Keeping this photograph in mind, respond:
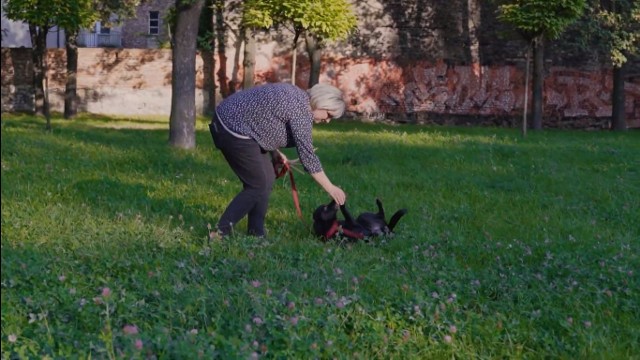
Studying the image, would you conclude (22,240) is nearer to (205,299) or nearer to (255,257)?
(255,257)

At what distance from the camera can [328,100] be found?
21.0 ft

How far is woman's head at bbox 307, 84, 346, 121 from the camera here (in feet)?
21.0

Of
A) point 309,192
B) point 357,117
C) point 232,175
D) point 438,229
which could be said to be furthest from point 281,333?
point 357,117

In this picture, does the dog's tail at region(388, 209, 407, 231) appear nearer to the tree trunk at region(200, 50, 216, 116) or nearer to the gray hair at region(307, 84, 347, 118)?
the gray hair at region(307, 84, 347, 118)

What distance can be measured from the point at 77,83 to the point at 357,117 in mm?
10110

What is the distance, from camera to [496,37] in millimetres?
31000

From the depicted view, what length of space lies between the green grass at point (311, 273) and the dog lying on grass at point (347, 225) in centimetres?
17

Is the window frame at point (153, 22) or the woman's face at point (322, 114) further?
the window frame at point (153, 22)

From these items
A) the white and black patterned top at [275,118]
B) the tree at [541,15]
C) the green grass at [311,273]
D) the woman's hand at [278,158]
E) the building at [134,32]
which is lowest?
the green grass at [311,273]

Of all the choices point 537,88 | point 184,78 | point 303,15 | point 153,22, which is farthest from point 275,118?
point 153,22

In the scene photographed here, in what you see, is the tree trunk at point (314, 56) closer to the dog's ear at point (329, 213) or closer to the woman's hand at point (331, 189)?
the dog's ear at point (329, 213)

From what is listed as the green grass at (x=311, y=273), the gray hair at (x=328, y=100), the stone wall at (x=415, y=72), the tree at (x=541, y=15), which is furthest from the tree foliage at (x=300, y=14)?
the gray hair at (x=328, y=100)

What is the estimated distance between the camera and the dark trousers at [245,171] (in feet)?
21.6

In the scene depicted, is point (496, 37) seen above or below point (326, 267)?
above
